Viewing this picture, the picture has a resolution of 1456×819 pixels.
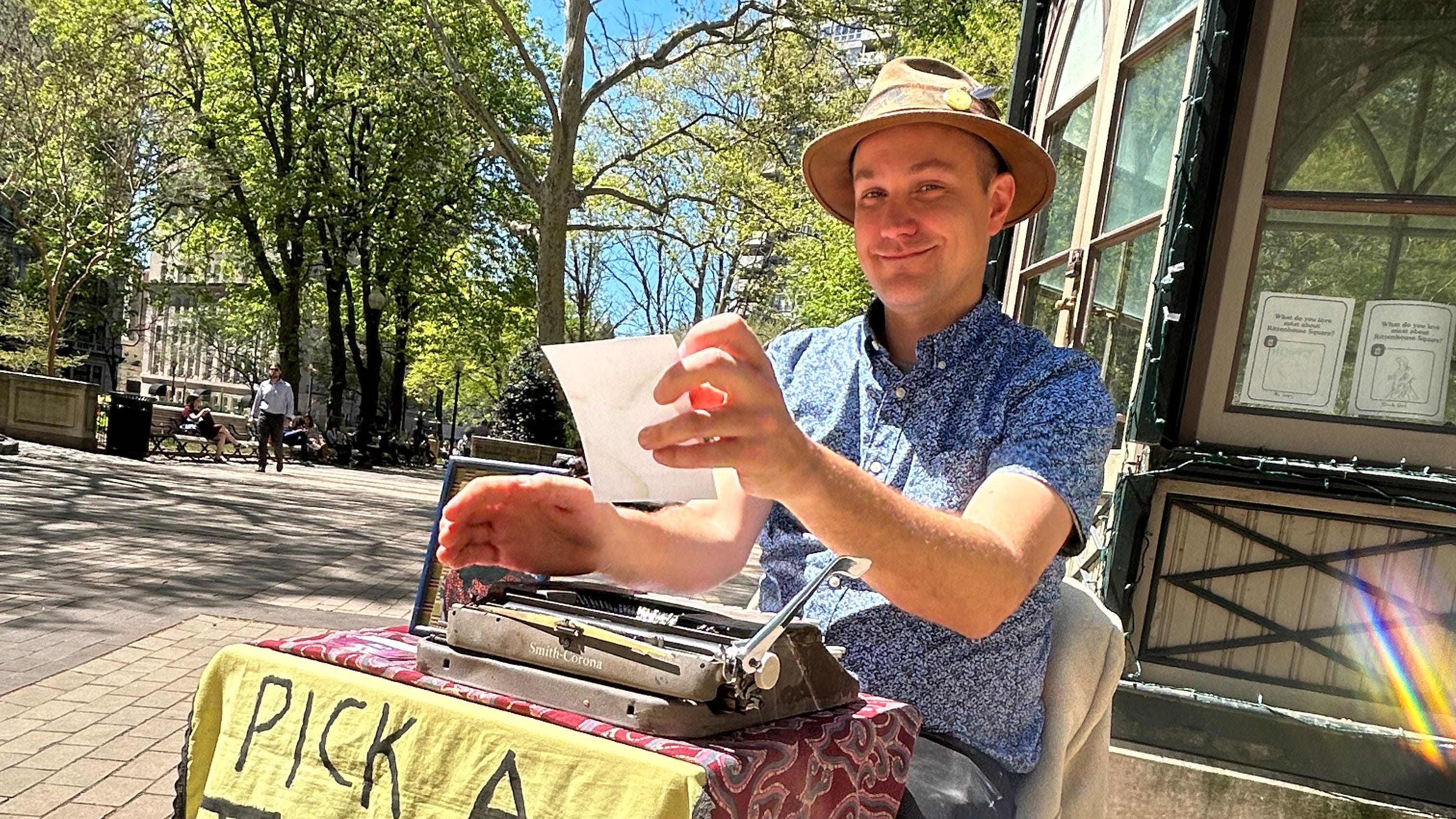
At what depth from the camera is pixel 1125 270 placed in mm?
4523

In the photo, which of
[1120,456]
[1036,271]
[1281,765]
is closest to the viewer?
[1281,765]

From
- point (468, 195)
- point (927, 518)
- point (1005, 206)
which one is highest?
point (468, 195)

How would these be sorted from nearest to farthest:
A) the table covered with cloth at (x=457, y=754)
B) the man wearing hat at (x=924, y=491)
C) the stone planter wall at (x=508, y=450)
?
the table covered with cloth at (x=457, y=754)
the man wearing hat at (x=924, y=491)
the stone planter wall at (x=508, y=450)

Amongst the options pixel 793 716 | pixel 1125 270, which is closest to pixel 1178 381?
pixel 1125 270

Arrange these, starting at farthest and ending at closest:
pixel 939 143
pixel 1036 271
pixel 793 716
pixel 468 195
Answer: pixel 468 195, pixel 1036 271, pixel 939 143, pixel 793 716

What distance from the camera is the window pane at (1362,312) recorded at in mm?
3619

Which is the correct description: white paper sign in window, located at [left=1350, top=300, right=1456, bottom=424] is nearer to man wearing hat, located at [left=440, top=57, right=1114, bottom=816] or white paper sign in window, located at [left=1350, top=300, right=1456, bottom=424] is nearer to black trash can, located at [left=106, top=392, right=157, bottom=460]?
man wearing hat, located at [left=440, top=57, right=1114, bottom=816]

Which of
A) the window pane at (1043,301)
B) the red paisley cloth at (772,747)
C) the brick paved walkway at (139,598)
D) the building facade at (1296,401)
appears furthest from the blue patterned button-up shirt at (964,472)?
the window pane at (1043,301)

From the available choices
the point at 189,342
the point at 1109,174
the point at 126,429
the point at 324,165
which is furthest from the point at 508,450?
the point at 189,342

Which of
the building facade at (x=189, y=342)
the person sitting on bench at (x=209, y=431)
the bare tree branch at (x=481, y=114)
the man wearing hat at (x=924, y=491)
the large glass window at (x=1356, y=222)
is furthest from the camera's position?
the building facade at (x=189, y=342)

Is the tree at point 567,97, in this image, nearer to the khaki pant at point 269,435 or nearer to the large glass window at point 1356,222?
the khaki pant at point 269,435

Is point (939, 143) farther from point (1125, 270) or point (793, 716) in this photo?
point (1125, 270)

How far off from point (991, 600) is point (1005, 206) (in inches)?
36.8

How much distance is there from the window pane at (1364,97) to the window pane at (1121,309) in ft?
2.03
